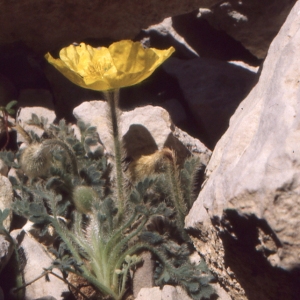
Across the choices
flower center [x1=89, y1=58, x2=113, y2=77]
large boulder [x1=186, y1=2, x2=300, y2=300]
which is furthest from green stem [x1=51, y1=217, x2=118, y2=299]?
flower center [x1=89, y1=58, x2=113, y2=77]

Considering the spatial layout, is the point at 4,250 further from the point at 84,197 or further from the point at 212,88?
the point at 212,88

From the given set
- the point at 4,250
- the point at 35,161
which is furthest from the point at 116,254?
the point at 35,161

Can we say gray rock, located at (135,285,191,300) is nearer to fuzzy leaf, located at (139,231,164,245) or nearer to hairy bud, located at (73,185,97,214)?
fuzzy leaf, located at (139,231,164,245)

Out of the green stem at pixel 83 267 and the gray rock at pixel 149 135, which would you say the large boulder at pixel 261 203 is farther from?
the gray rock at pixel 149 135

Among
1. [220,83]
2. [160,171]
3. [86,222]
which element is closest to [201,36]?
[220,83]

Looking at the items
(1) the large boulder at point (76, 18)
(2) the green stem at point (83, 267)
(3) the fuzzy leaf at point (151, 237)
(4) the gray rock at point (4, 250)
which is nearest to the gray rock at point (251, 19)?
(1) the large boulder at point (76, 18)

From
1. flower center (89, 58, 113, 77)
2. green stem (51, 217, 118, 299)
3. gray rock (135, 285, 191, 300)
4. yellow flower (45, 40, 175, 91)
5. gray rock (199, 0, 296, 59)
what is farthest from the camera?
gray rock (199, 0, 296, 59)
